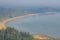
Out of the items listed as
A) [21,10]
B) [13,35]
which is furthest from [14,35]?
[21,10]

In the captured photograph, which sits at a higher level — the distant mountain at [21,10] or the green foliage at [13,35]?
the distant mountain at [21,10]

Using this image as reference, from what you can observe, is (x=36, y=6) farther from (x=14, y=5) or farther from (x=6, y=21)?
(x=6, y=21)

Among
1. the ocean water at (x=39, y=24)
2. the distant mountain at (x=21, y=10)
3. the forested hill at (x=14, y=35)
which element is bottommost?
the forested hill at (x=14, y=35)

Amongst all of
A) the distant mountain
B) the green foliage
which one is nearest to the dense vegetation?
the green foliage

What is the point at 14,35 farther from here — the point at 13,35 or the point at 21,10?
the point at 21,10

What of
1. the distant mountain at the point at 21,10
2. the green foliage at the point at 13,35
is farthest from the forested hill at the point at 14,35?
the distant mountain at the point at 21,10

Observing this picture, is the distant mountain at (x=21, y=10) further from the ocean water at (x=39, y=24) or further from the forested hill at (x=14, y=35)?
the forested hill at (x=14, y=35)
